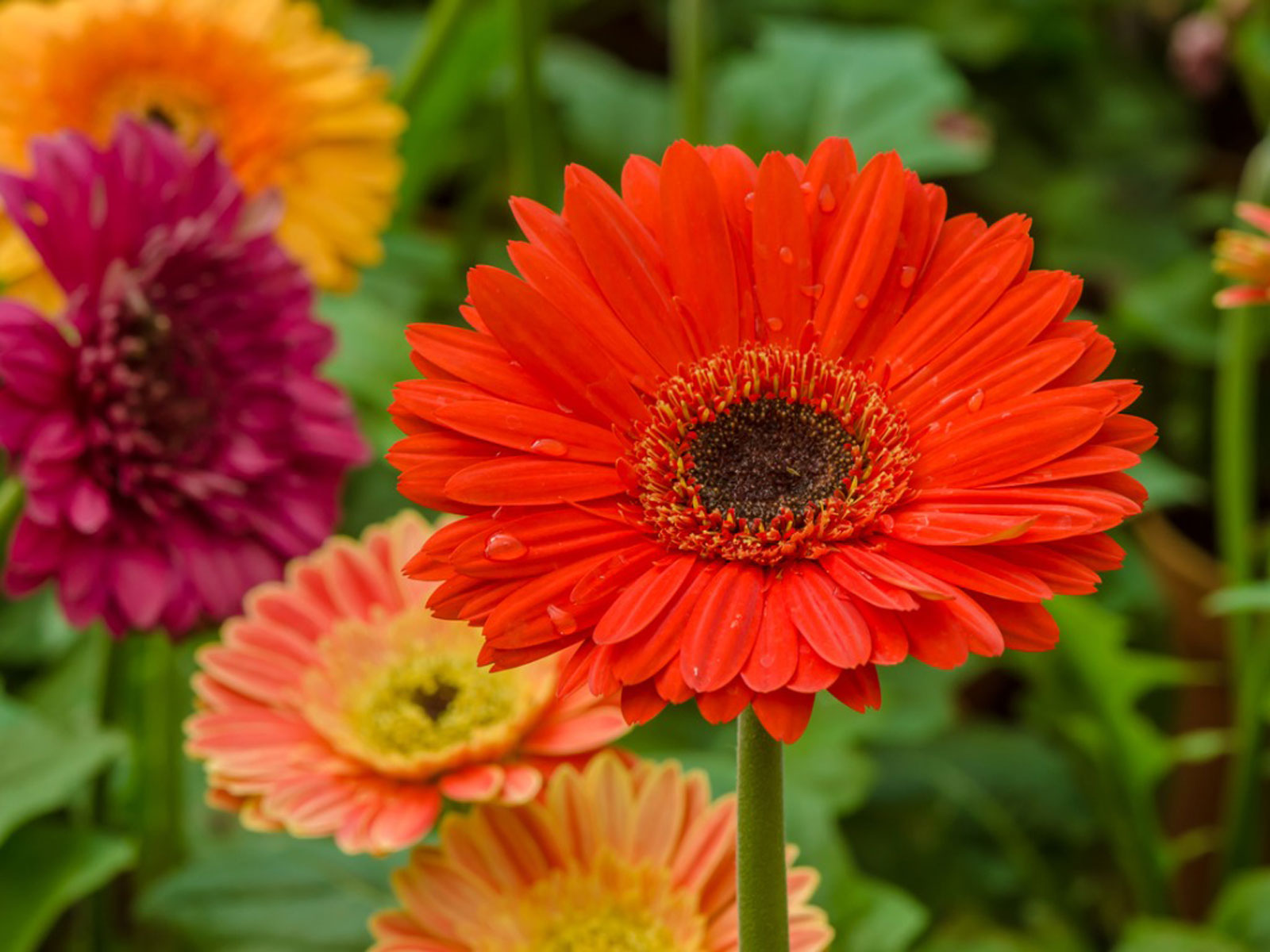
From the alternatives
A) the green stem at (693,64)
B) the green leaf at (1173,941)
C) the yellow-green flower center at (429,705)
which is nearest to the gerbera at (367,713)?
the yellow-green flower center at (429,705)

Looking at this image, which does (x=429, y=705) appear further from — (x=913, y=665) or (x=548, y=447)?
(x=913, y=665)

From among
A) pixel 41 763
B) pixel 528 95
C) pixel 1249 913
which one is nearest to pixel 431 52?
pixel 528 95

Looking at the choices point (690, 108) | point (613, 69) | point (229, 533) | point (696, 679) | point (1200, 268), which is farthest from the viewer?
point (613, 69)

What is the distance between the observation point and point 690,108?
3.49ft

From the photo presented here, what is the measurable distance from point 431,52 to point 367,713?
574 mm

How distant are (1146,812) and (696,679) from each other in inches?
27.4

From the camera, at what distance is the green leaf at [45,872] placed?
2.18ft

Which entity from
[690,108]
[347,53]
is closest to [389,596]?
[347,53]

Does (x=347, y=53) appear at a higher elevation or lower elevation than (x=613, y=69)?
lower

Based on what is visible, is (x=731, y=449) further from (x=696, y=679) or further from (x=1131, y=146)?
(x=1131, y=146)

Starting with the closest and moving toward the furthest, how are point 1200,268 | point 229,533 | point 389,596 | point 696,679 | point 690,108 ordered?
1. point 696,679
2. point 389,596
3. point 229,533
4. point 690,108
5. point 1200,268

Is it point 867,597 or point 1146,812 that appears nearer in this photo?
point 867,597

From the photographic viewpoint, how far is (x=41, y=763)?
69 centimetres

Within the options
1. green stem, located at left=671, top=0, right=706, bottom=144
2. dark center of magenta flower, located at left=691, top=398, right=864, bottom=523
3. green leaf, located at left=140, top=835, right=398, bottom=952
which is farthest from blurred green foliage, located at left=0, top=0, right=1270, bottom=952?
dark center of magenta flower, located at left=691, top=398, right=864, bottom=523
